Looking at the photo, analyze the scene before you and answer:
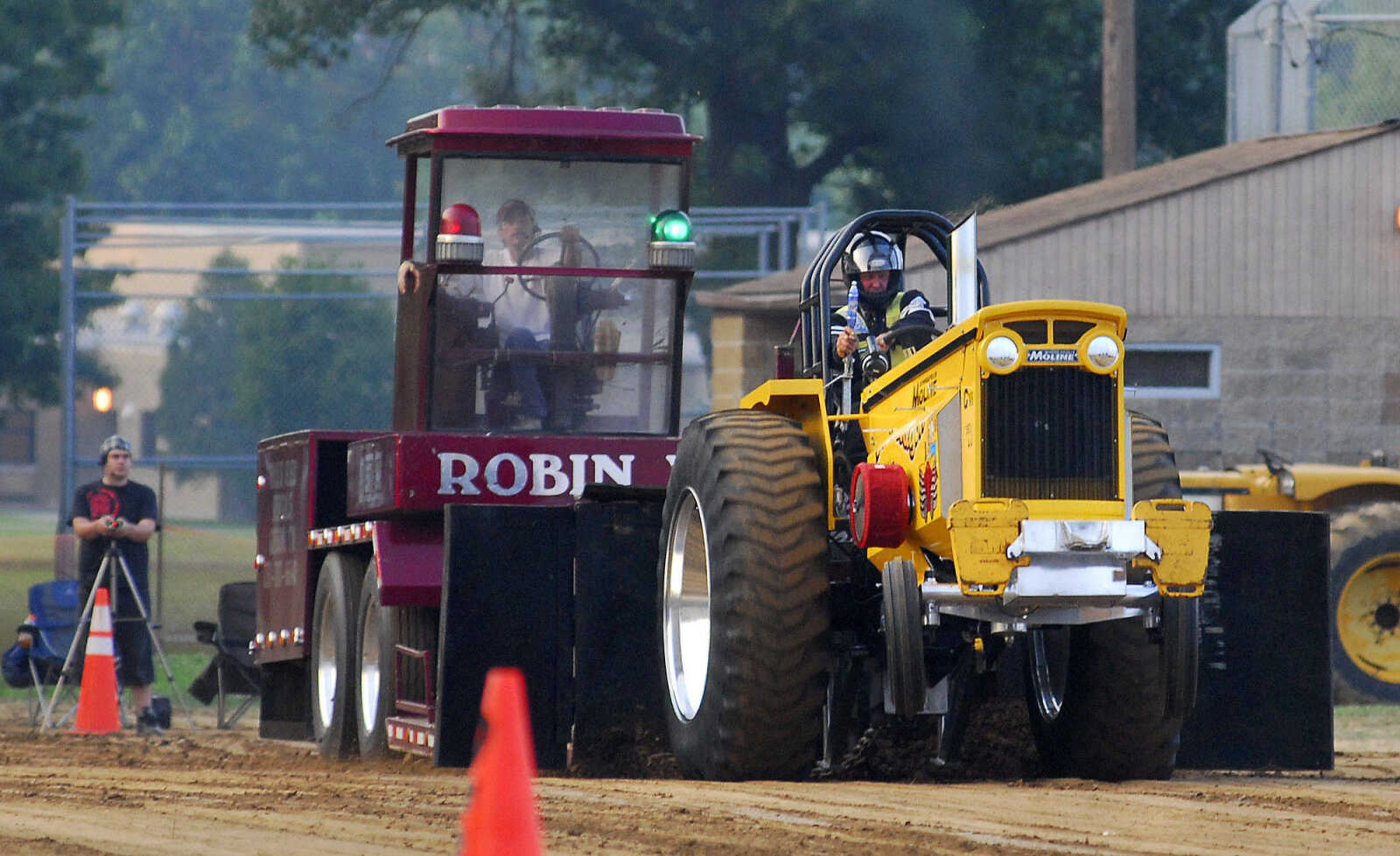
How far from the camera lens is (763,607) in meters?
9.31

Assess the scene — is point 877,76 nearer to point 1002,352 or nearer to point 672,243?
point 672,243

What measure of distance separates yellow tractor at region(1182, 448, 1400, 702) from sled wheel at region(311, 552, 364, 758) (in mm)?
6259

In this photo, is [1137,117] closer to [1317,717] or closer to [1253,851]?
[1317,717]

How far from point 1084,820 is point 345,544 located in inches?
198

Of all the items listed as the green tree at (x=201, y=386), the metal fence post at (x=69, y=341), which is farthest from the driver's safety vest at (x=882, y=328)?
the green tree at (x=201, y=386)

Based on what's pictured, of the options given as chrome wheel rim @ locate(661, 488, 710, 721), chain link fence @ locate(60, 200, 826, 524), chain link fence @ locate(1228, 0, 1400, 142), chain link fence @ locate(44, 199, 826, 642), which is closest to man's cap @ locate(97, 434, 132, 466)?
chrome wheel rim @ locate(661, 488, 710, 721)

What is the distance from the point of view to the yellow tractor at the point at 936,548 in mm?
8922

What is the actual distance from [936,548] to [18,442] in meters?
67.4

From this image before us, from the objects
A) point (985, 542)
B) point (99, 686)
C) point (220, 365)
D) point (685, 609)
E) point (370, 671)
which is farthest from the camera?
point (220, 365)

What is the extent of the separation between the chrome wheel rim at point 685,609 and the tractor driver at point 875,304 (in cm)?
90

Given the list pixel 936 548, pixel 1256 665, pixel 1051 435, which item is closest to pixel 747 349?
pixel 1256 665

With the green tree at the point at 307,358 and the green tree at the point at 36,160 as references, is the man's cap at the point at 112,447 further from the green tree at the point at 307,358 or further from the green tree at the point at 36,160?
the green tree at the point at 307,358

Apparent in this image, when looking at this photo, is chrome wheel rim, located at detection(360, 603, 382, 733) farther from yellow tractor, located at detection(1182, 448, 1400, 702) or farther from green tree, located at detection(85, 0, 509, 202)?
green tree, located at detection(85, 0, 509, 202)

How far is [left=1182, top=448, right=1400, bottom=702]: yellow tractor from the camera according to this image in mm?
16469
